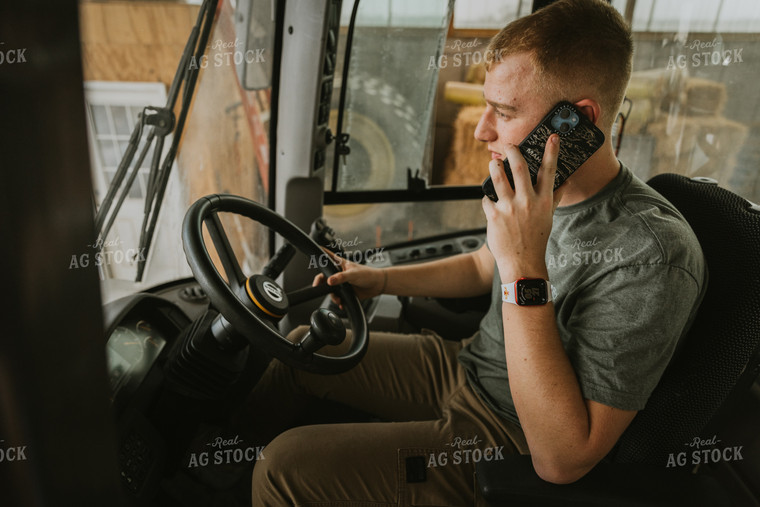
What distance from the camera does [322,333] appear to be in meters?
1.12

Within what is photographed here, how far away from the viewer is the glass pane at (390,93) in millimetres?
2119

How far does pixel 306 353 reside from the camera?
45.3 inches

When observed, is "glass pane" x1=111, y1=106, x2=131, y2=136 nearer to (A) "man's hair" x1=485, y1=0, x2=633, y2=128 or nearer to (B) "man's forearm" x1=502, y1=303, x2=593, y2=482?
(A) "man's hair" x1=485, y1=0, x2=633, y2=128

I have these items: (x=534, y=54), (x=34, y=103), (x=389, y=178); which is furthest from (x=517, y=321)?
(x=389, y=178)

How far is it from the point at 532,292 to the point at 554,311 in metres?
0.14

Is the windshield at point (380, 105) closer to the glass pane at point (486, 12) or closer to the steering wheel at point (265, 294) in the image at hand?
the glass pane at point (486, 12)

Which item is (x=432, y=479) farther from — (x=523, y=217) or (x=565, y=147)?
(x=565, y=147)

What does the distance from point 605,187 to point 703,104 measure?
1.69 meters

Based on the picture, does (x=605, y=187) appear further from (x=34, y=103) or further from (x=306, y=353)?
(x=34, y=103)
